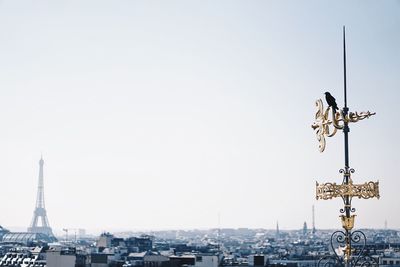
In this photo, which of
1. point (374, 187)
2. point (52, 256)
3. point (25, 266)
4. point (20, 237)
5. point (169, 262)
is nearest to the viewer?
point (374, 187)

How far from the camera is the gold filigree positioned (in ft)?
28.1

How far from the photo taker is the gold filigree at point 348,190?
28.1ft

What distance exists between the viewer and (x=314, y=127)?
937cm

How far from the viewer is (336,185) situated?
29.0ft

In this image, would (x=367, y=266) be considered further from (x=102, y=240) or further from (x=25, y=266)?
(x=102, y=240)

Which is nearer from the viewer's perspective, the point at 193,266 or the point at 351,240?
the point at 351,240

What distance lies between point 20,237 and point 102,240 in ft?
261

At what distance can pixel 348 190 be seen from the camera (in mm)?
8773

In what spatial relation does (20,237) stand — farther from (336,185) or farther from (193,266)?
(336,185)

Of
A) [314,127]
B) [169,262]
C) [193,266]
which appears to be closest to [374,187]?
[314,127]

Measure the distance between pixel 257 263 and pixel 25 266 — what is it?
2149cm

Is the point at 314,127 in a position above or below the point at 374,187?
above

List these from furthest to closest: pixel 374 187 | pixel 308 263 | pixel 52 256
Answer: pixel 308 263 → pixel 52 256 → pixel 374 187

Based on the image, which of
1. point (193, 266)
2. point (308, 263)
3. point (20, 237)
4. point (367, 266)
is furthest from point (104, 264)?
point (20, 237)
